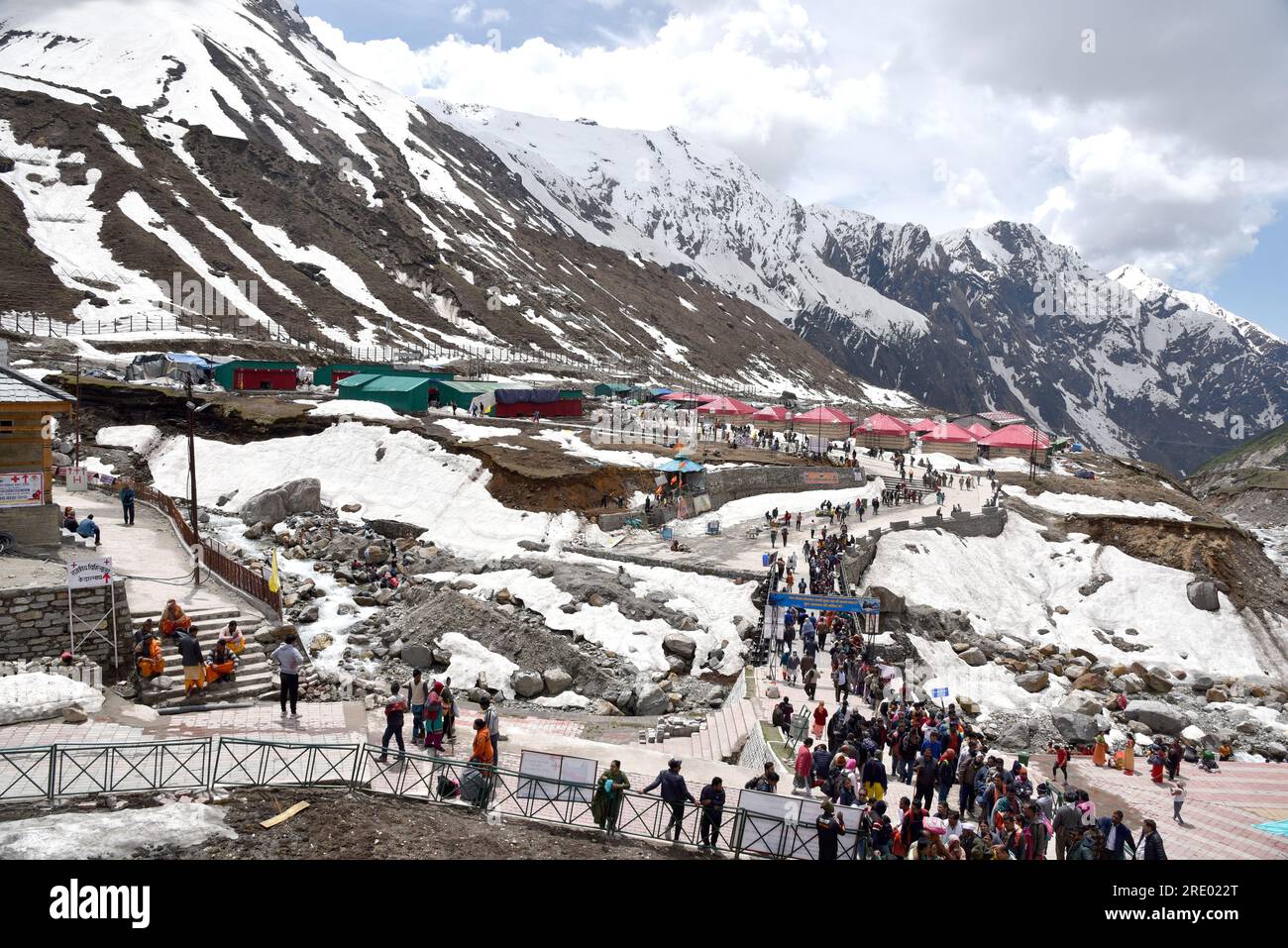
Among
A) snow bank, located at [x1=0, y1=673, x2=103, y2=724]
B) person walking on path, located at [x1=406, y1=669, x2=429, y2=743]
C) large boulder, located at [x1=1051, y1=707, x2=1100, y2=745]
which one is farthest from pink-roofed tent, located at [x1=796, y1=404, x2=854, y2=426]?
snow bank, located at [x1=0, y1=673, x2=103, y2=724]

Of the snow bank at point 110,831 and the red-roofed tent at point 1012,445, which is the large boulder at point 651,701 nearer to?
the snow bank at point 110,831

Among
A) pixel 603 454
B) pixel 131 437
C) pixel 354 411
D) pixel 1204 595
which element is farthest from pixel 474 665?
pixel 131 437

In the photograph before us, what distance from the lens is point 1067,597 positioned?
35.8 meters

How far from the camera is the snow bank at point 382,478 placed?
3516 cm

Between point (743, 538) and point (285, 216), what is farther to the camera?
point (285, 216)

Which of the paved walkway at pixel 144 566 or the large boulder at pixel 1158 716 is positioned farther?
the large boulder at pixel 1158 716

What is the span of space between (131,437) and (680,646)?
39126 mm

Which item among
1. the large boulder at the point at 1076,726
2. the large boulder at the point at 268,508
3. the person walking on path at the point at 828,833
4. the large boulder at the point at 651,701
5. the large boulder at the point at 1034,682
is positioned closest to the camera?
the person walking on path at the point at 828,833

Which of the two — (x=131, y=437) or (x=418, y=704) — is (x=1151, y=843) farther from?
(x=131, y=437)

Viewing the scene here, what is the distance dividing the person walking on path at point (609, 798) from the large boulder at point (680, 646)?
1277cm

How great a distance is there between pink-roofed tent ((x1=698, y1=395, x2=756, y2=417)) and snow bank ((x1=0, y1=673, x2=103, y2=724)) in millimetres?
53607

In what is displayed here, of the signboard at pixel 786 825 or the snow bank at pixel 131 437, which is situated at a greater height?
the snow bank at pixel 131 437

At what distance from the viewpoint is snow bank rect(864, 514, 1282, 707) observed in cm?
3142

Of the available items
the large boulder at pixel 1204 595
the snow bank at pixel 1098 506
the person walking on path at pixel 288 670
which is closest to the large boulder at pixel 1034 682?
the large boulder at pixel 1204 595
